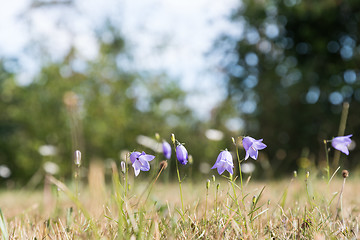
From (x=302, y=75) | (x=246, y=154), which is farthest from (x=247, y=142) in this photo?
(x=302, y=75)

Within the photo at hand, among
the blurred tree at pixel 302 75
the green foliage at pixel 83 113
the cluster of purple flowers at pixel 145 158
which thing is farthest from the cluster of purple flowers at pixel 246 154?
the green foliage at pixel 83 113

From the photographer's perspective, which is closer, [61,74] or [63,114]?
[63,114]

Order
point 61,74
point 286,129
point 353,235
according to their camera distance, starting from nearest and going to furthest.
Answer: point 353,235 → point 286,129 → point 61,74

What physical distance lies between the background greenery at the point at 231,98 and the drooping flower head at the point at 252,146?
22.5 ft

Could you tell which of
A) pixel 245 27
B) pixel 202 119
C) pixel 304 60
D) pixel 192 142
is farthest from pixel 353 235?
pixel 202 119

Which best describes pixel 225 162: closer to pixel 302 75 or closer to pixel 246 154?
pixel 246 154

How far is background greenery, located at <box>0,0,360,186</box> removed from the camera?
9.40 meters

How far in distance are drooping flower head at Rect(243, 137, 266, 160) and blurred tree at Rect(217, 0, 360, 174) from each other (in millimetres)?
7356

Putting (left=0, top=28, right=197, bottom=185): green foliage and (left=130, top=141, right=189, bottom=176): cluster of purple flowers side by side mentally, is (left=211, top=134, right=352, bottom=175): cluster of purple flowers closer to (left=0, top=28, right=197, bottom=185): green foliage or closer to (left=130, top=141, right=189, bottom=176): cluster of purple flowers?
(left=130, top=141, right=189, bottom=176): cluster of purple flowers

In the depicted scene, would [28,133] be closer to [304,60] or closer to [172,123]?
[172,123]

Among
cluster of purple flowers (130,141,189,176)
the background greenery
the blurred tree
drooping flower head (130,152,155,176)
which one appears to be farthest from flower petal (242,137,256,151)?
the blurred tree

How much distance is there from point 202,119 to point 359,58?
5.82 metres

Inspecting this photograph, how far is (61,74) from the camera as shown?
1230 cm

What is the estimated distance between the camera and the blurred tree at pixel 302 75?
9.20m
